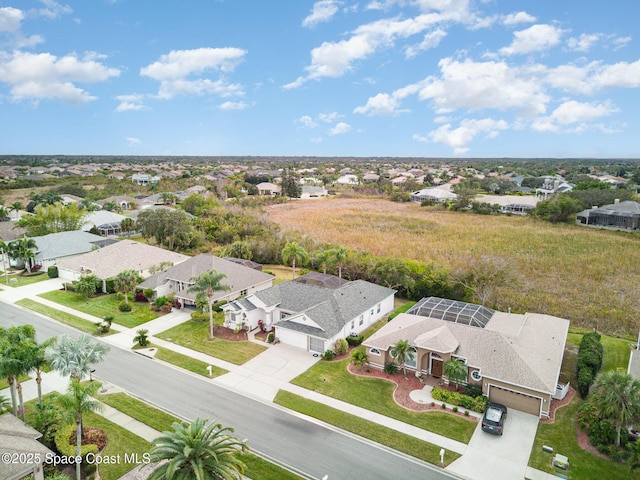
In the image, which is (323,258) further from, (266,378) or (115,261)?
(115,261)

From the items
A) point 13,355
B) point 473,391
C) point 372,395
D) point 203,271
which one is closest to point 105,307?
point 203,271

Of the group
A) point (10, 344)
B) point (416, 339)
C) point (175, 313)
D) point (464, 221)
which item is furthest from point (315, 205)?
point (10, 344)

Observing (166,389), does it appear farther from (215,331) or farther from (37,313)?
(37,313)

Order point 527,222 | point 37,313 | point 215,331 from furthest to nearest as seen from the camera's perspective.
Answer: point 527,222 < point 37,313 < point 215,331

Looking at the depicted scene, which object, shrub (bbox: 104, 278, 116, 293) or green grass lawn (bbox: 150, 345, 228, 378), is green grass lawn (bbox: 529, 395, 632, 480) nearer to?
green grass lawn (bbox: 150, 345, 228, 378)

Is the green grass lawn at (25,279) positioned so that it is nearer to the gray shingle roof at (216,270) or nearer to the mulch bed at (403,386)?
the gray shingle roof at (216,270)

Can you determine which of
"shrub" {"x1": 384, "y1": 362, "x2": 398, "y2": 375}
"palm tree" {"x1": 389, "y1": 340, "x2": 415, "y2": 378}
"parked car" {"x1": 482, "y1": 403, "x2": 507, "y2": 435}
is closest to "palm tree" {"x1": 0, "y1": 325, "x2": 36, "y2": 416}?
"palm tree" {"x1": 389, "y1": 340, "x2": 415, "y2": 378}
